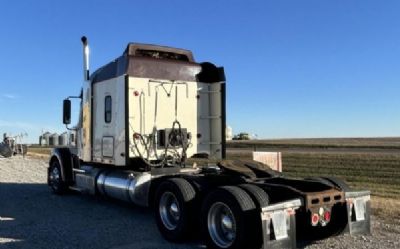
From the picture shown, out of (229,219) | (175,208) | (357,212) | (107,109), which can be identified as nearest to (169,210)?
(175,208)

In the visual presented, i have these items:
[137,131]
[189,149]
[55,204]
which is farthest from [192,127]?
[55,204]

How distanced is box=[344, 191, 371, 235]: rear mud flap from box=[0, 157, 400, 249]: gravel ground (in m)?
0.19

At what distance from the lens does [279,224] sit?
22.1 ft

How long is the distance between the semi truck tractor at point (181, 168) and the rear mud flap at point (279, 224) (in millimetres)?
13

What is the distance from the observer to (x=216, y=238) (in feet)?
24.1

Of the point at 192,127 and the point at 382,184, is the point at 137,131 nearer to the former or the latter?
the point at 192,127

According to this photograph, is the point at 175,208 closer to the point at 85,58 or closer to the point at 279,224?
the point at 279,224

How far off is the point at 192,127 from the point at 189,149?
491 millimetres

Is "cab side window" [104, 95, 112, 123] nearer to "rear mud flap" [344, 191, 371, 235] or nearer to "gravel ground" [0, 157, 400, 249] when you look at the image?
"gravel ground" [0, 157, 400, 249]

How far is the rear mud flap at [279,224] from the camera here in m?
6.61

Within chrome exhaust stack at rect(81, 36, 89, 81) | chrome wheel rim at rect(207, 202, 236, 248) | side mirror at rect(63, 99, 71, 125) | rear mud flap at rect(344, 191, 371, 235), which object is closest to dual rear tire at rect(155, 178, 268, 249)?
chrome wheel rim at rect(207, 202, 236, 248)

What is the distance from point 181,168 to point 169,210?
2.01m

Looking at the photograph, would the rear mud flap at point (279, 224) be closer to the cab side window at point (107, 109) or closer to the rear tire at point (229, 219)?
the rear tire at point (229, 219)

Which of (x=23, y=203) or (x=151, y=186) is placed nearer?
(x=151, y=186)
